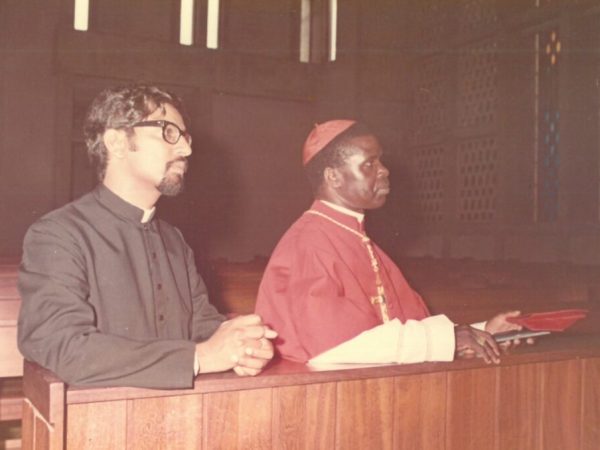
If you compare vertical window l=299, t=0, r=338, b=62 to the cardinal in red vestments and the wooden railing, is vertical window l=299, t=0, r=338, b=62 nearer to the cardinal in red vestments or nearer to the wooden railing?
the wooden railing

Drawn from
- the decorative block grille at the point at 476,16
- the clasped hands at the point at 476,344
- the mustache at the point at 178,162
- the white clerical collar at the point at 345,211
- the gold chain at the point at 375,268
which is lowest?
the clasped hands at the point at 476,344

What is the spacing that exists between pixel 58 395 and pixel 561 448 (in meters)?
1.54

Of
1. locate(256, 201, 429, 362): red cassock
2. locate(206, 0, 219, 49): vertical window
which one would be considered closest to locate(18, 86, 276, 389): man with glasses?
locate(256, 201, 429, 362): red cassock

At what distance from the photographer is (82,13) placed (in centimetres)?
784

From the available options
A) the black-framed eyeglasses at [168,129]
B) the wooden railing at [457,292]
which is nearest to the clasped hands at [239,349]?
the black-framed eyeglasses at [168,129]

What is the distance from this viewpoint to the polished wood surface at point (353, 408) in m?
1.49

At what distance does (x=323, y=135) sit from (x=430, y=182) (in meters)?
6.38

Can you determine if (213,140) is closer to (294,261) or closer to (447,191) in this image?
(447,191)

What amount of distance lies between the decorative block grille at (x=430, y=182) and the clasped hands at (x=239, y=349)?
685 cm

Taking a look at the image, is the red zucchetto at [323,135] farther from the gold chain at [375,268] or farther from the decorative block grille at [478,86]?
the decorative block grille at [478,86]

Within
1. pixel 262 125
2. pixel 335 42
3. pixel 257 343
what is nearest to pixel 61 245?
pixel 257 343

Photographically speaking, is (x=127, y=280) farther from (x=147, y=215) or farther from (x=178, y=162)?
(x=178, y=162)

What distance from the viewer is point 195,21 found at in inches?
335

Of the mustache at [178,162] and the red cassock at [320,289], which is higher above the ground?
the mustache at [178,162]
